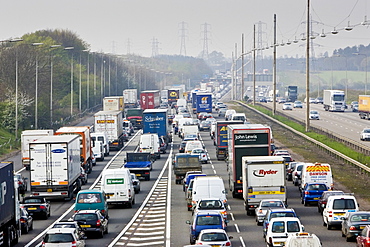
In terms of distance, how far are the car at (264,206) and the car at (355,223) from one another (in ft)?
17.6

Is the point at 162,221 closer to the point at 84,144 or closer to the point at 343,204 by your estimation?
the point at 343,204

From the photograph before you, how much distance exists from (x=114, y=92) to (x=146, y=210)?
143 meters

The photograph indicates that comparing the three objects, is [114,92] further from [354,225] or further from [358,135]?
[354,225]

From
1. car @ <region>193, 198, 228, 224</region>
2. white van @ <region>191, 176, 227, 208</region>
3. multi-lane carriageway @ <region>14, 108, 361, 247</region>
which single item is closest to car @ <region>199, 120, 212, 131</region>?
multi-lane carriageway @ <region>14, 108, 361, 247</region>

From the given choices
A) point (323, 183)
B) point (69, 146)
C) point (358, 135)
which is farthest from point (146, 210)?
point (358, 135)

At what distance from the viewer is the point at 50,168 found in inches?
1889

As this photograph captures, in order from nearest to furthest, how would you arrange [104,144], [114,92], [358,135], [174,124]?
[104,144], [358,135], [174,124], [114,92]

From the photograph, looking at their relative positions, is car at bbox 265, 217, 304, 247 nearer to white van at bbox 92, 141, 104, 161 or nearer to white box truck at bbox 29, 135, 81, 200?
white box truck at bbox 29, 135, 81, 200

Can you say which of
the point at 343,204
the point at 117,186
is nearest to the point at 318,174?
the point at 117,186

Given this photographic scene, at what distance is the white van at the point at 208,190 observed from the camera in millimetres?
40562

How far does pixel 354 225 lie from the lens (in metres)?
32.8

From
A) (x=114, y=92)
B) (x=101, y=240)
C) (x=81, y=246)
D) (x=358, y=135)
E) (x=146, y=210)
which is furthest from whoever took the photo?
(x=114, y=92)

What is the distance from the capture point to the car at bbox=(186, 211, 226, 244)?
3203 cm

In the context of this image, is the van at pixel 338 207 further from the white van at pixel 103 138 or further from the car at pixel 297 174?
the white van at pixel 103 138
